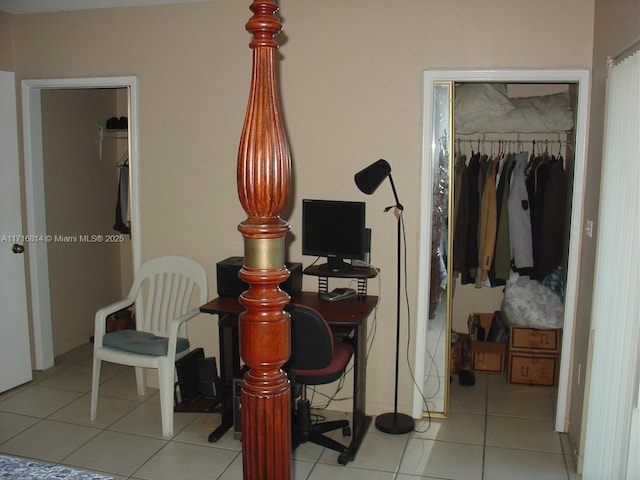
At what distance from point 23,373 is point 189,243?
1.44 meters

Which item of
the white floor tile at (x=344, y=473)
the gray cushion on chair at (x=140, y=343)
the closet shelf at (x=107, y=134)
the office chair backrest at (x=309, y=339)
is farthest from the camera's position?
the closet shelf at (x=107, y=134)

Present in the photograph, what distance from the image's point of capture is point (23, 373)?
408 centimetres

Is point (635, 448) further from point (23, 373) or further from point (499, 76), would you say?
point (23, 373)

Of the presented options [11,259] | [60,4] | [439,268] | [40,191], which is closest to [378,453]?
[439,268]

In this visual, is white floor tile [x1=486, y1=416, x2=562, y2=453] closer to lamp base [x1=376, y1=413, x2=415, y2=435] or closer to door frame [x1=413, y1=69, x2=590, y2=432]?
door frame [x1=413, y1=69, x2=590, y2=432]

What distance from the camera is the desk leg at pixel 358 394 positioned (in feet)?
10.6

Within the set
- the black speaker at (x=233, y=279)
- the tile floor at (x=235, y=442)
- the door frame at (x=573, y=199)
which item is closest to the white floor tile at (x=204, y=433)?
the tile floor at (x=235, y=442)

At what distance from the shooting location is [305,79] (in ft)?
11.9

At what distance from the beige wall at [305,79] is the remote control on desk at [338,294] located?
155 mm

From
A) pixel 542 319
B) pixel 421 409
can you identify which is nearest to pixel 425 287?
pixel 421 409

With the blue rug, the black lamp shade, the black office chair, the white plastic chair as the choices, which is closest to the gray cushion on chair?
the white plastic chair

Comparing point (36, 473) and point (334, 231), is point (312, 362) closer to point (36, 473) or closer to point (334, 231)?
point (334, 231)

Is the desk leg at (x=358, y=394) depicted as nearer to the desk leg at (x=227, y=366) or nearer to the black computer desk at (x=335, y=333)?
the black computer desk at (x=335, y=333)

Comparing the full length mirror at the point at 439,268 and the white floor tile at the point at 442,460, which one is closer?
the white floor tile at the point at 442,460
